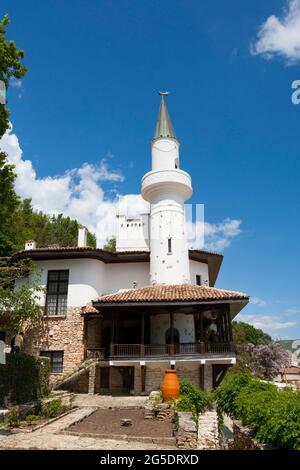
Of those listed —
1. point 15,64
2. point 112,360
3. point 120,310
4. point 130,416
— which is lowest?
point 130,416

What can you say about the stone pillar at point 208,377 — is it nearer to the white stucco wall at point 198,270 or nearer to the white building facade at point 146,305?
the white building facade at point 146,305

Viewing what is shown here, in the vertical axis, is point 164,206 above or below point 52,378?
above

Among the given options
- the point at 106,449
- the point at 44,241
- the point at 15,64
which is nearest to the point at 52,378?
the point at 106,449

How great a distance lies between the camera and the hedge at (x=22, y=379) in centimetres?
1283

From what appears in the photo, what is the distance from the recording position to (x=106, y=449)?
759 centimetres

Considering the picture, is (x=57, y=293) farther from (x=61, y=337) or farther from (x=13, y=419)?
(x=13, y=419)

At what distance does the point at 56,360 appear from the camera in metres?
19.7

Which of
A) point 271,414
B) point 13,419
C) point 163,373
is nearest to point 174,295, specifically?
point 163,373

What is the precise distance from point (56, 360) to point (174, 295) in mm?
7305

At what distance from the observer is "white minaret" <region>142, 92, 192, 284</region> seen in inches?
821

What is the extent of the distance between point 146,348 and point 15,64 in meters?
13.0

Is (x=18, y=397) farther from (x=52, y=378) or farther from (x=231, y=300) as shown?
(x=231, y=300)

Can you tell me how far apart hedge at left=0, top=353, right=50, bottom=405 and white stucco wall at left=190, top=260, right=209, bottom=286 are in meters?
10.9

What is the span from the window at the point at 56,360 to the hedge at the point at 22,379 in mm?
4012
